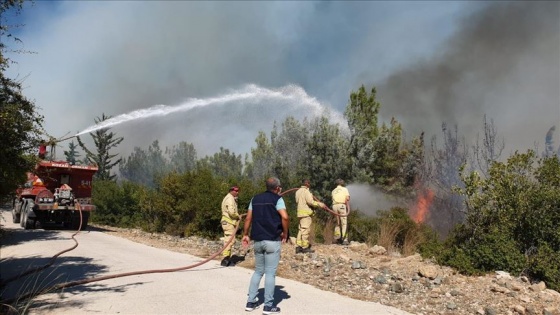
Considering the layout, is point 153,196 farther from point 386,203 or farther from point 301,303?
point 301,303

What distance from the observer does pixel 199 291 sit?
7.19 meters

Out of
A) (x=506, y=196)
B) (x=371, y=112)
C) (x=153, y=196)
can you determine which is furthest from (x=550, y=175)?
(x=371, y=112)

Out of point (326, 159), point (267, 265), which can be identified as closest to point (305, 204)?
point (267, 265)

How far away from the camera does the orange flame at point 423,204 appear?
2507cm

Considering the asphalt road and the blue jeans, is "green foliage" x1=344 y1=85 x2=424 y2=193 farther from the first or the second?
the blue jeans

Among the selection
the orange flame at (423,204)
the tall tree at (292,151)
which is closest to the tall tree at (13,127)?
the tall tree at (292,151)

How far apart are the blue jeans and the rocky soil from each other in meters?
2.11

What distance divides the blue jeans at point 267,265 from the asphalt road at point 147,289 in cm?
34

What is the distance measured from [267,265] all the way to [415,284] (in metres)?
3.52

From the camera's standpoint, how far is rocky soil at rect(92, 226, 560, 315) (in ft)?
23.9

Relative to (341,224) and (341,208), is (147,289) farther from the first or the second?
(341,224)

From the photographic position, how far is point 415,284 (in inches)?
326

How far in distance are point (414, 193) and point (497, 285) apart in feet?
61.0

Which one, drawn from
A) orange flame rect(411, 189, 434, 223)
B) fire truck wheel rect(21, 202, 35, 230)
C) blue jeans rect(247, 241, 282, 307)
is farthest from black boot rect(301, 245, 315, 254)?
orange flame rect(411, 189, 434, 223)
